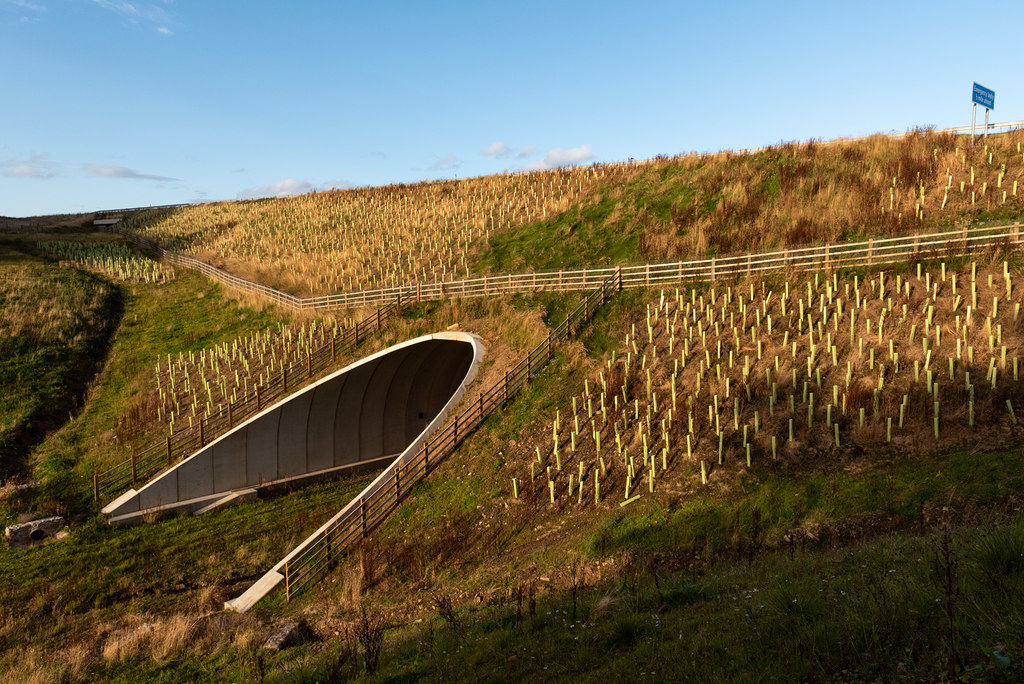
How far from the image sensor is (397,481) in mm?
20781

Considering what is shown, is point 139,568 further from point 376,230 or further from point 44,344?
point 376,230

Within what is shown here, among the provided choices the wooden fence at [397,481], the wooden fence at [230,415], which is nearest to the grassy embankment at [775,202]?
the wooden fence at [230,415]

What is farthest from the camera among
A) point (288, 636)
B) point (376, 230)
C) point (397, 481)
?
point (376, 230)

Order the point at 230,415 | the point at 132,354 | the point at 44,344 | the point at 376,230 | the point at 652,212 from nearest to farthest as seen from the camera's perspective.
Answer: the point at 230,415
the point at 44,344
the point at 132,354
the point at 652,212
the point at 376,230

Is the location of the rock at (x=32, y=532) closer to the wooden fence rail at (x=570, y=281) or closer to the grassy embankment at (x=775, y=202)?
the wooden fence rail at (x=570, y=281)

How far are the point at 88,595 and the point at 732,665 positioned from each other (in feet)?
63.5

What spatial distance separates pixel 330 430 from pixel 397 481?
10.1m

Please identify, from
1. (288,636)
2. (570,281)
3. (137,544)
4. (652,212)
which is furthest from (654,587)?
(652,212)

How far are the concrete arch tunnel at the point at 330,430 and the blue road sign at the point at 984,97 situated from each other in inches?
999

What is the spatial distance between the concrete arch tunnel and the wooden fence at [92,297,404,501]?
982 millimetres

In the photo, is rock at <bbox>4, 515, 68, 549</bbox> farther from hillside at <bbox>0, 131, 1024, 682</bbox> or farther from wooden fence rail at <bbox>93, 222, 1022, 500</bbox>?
wooden fence rail at <bbox>93, 222, 1022, 500</bbox>

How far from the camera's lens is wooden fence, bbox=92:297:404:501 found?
82.6 feet

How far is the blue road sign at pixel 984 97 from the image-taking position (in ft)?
99.6

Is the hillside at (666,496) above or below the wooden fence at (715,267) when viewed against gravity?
below
